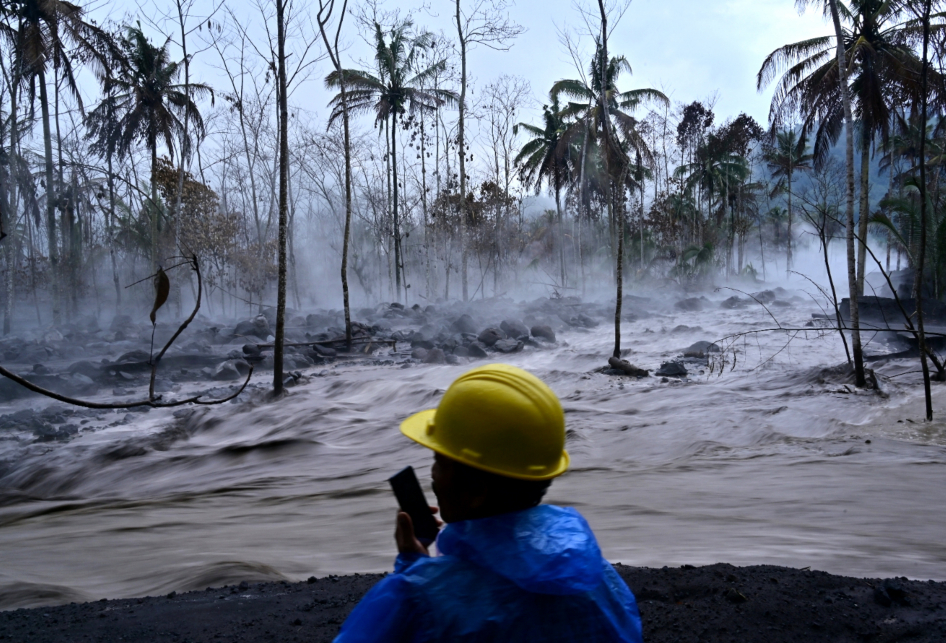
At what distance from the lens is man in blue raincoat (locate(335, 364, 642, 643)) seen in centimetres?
116

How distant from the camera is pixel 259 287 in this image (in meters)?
36.8

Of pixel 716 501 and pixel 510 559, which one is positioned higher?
pixel 510 559

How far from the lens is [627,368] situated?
13.5 m

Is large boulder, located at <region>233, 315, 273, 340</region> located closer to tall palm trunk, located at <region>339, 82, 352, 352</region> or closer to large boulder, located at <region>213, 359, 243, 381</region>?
tall palm trunk, located at <region>339, 82, 352, 352</region>

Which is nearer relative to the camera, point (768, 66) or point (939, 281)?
point (939, 281)

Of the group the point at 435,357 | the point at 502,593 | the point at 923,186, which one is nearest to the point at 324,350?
the point at 435,357

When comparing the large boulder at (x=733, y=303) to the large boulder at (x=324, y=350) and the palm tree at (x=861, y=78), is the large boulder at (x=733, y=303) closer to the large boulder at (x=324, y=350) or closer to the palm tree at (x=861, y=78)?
the palm tree at (x=861, y=78)

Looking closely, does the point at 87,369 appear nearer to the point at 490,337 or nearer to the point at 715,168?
the point at 490,337

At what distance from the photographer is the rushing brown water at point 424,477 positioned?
4297 millimetres

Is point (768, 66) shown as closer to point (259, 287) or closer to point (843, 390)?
point (843, 390)

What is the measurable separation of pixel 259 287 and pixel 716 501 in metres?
34.4

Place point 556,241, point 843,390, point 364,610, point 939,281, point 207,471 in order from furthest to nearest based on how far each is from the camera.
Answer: point 556,241 < point 939,281 < point 843,390 < point 207,471 < point 364,610

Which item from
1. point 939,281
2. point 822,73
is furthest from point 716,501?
point 822,73

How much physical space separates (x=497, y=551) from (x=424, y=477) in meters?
5.76
